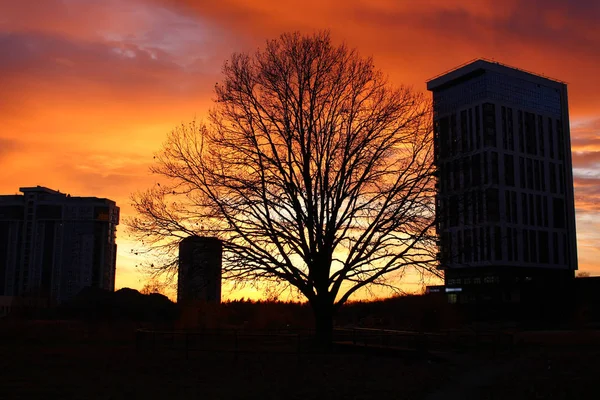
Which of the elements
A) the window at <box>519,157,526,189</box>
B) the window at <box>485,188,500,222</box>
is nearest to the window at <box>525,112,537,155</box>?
the window at <box>519,157,526,189</box>

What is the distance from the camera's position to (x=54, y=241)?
172 metres

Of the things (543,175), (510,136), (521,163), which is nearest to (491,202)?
(510,136)

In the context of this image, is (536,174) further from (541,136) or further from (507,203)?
(507,203)

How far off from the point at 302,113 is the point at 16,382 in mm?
15327

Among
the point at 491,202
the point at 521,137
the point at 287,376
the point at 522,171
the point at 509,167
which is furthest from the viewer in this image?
the point at 521,137

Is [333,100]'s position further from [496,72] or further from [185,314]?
[496,72]

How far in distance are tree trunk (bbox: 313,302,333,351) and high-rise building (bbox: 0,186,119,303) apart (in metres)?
154

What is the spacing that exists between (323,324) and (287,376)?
707 centimetres

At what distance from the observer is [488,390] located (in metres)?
17.4

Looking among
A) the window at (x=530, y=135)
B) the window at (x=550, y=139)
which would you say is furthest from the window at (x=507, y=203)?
the window at (x=550, y=139)

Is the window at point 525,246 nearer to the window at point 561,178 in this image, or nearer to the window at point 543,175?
the window at point 543,175

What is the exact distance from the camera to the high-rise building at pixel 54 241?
169875 mm

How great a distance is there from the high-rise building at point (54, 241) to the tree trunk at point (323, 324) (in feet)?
505

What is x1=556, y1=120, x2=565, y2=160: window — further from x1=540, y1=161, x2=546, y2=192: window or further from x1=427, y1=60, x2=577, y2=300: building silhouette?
x1=540, y1=161, x2=546, y2=192: window
